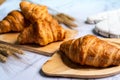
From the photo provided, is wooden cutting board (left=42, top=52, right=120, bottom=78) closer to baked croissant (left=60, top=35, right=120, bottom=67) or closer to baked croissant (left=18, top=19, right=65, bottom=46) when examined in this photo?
baked croissant (left=60, top=35, right=120, bottom=67)

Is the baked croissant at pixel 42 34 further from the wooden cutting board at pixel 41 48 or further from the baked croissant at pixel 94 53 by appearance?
the baked croissant at pixel 94 53

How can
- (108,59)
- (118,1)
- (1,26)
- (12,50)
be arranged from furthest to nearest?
(118,1) < (1,26) < (12,50) < (108,59)

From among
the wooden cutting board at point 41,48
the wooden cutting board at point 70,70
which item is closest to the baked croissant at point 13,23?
the wooden cutting board at point 41,48

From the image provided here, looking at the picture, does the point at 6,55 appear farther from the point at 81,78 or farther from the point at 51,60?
the point at 81,78

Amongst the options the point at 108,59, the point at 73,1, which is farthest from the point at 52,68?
the point at 73,1

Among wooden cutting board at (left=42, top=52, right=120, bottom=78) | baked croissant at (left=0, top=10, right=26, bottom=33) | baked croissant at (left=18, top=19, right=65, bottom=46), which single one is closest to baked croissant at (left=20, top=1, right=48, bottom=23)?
baked croissant at (left=0, top=10, right=26, bottom=33)
